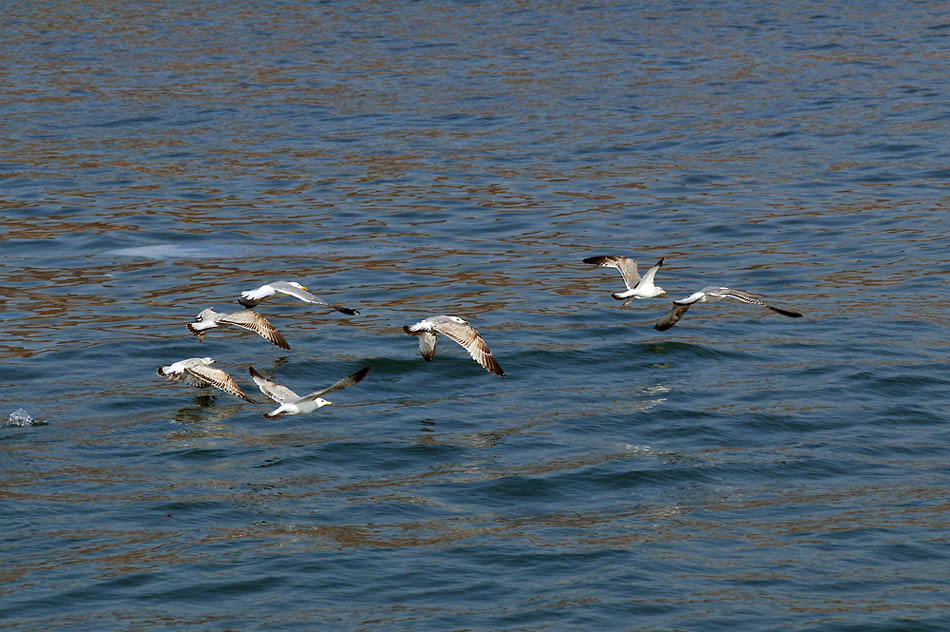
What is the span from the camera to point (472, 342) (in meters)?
16.5

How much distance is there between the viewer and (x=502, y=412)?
53.7 ft

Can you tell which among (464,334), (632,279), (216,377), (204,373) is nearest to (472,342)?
(464,334)

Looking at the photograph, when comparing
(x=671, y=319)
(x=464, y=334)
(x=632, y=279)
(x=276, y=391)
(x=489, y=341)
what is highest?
(x=632, y=279)

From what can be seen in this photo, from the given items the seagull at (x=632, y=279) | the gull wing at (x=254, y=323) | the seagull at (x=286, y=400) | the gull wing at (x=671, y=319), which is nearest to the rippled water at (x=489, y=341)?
the gull wing at (x=671, y=319)

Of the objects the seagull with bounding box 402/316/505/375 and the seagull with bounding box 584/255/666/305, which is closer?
the seagull with bounding box 402/316/505/375

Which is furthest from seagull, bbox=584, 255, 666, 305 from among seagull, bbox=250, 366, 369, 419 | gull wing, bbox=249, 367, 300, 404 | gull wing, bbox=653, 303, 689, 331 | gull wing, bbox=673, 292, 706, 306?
gull wing, bbox=249, 367, 300, 404

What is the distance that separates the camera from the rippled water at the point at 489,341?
1205cm

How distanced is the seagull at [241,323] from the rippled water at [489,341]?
2.61ft

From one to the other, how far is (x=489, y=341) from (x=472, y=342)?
91.5 inches

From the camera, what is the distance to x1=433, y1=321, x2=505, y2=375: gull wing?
1648cm

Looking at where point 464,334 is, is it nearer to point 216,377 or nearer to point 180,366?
point 216,377

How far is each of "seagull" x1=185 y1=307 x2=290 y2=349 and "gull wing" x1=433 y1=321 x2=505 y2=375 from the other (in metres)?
1.91

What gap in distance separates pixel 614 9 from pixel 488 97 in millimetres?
12128

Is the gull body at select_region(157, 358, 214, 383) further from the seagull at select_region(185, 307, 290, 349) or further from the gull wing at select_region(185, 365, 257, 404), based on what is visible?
the seagull at select_region(185, 307, 290, 349)
